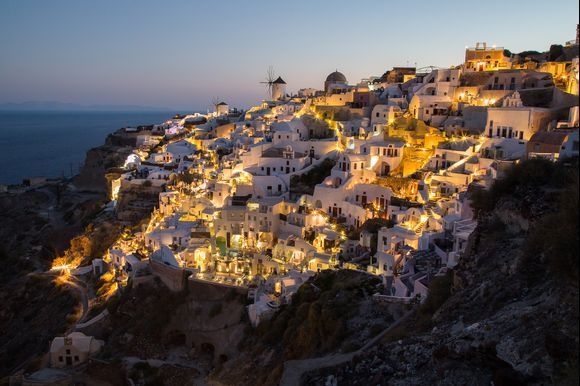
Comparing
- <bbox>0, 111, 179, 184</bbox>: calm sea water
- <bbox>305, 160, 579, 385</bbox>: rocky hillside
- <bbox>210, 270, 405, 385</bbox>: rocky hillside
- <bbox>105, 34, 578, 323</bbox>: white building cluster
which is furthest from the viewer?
<bbox>0, 111, 179, 184</bbox>: calm sea water

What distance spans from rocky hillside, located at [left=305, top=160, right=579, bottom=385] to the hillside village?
359 centimetres

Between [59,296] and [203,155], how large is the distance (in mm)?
17995

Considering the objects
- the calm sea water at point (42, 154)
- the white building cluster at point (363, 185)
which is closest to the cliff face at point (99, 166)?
the calm sea water at point (42, 154)

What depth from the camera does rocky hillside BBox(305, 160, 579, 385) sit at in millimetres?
7148

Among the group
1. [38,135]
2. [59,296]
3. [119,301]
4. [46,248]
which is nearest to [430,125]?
[119,301]

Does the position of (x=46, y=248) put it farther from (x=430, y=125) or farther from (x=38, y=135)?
(x=38, y=135)

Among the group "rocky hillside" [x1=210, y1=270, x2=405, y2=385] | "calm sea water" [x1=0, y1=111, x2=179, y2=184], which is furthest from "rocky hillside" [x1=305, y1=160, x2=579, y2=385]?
"calm sea water" [x1=0, y1=111, x2=179, y2=184]

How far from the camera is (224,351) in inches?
923

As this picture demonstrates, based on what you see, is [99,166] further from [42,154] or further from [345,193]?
[42,154]

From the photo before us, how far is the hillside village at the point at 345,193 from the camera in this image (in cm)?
2250

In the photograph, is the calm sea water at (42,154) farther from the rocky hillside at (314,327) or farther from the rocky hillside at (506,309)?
the rocky hillside at (506,309)

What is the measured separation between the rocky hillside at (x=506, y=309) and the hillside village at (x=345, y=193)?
3.59 m

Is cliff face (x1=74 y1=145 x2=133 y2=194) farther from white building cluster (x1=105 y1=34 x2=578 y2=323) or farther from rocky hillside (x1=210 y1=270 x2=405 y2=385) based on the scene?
rocky hillside (x1=210 y1=270 x2=405 y2=385)

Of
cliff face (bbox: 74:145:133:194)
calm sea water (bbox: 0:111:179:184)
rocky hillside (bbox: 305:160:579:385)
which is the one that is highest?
rocky hillside (bbox: 305:160:579:385)
